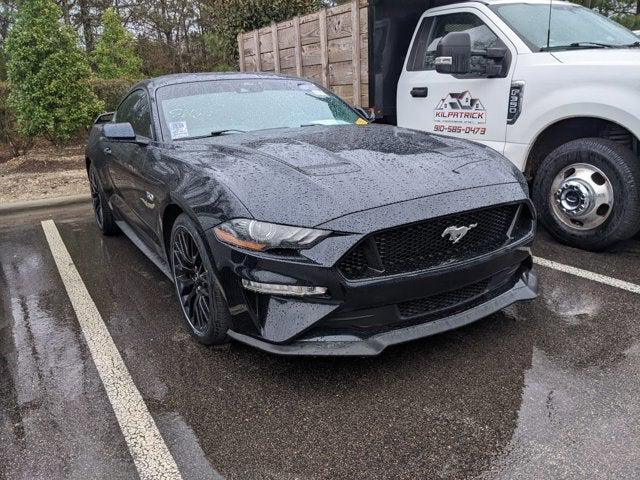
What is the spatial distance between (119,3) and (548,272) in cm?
2079

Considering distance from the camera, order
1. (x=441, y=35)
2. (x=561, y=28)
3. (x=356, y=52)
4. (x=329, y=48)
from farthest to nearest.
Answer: (x=329, y=48), (x=356, y=52), (x=441, y=35), (x=561, y=28)

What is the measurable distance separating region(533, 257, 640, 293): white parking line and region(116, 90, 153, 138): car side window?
3046 mm

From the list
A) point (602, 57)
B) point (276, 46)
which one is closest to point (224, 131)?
point (602, 57)

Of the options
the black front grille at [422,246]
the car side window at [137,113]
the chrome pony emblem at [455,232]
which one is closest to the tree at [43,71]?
the car side window at [137,113]

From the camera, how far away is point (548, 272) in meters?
3.99

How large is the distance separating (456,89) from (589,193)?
4.97 feet

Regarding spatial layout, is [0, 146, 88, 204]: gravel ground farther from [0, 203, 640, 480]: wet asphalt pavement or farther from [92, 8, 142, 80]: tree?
[92, 8, 142, 80]: tree

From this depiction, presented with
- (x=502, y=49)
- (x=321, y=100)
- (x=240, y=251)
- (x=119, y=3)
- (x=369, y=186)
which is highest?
(x=119, y=3)

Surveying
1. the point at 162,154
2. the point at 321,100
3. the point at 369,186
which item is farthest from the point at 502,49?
the point at 162,154

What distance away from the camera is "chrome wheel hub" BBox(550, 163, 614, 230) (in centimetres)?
416

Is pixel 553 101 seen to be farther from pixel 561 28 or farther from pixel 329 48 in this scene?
pixel 329 48

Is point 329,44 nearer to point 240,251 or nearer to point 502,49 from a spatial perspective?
point 502,49

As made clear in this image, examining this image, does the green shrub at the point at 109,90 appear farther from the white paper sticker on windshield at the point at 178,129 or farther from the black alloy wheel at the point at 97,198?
the white paper sticker on windshield at the point at 178,129

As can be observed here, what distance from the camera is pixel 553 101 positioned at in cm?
424
